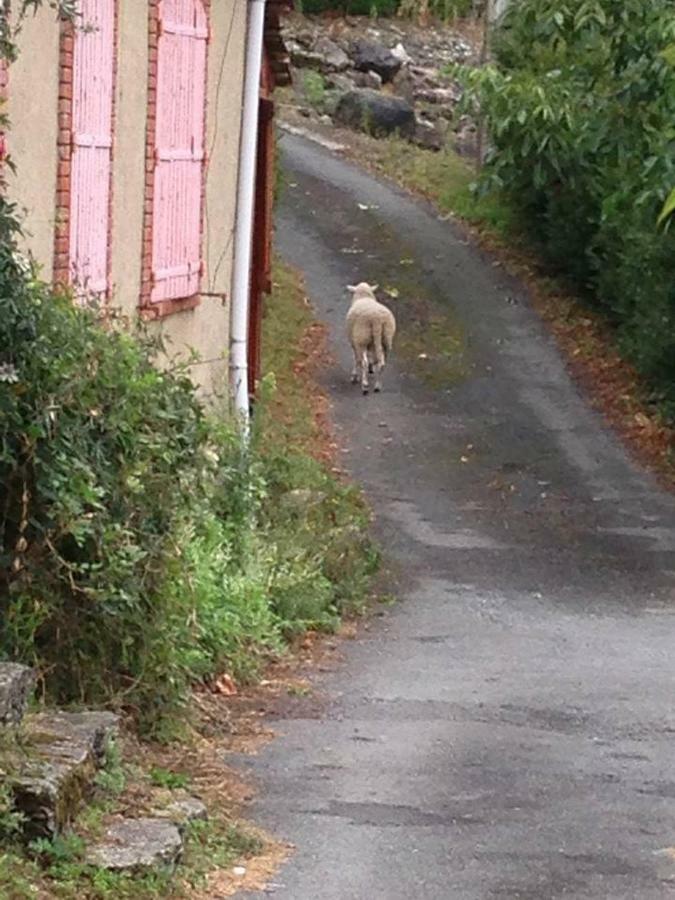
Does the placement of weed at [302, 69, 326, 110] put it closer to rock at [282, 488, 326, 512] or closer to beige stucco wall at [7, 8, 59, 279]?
rock at [282, 488, 326, 512]

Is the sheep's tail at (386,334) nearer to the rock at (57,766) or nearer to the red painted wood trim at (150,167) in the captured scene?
the red painted wood trim at (150,167)

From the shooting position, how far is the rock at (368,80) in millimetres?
38312

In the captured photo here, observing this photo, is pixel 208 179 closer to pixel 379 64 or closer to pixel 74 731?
pixel 74 731

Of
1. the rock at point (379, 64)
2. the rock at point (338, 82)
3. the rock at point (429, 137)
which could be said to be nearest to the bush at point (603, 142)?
the rock at point (429, 137)

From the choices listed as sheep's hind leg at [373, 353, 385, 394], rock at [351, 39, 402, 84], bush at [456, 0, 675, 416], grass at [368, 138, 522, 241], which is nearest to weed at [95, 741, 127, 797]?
bush at [456, 0, 675, 416]

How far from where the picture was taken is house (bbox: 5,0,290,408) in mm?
10031

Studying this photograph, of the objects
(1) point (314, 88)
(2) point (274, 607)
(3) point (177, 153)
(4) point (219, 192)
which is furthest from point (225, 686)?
(1) point (314, 88)

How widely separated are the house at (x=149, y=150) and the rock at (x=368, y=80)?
22.5 meters

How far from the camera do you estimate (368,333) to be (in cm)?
2167

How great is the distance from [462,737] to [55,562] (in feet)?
8.12

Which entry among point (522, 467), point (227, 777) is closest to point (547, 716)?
point (227, 777)

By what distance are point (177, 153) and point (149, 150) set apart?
68cm

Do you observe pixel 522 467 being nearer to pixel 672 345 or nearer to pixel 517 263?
pixel 672 345

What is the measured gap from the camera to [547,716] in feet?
32.2
